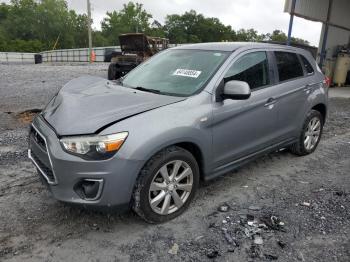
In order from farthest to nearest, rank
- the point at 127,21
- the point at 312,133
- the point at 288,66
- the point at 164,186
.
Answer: the point at 127,21 → the point at 312,133 → the point at 288,66 → the point at 164,186

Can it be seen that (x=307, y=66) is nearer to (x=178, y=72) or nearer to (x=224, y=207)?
(x=178, y=72)

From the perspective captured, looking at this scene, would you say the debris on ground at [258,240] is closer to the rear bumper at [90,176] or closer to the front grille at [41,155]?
the rear bumper at [90,176]

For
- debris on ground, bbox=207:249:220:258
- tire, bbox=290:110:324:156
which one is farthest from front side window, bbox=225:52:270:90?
debris on ground, bbox=207:249:220:258

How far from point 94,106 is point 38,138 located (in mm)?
629

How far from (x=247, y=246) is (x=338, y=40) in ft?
58.4

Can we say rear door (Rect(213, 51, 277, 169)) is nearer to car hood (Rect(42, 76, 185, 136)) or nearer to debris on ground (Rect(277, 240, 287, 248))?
car hood (Rect(42, 76, 185, 136))

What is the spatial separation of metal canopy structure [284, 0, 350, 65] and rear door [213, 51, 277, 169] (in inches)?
390

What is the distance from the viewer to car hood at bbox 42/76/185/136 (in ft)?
10.2

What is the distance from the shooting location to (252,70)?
428 cm

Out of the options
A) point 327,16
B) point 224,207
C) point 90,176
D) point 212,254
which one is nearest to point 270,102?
point 224,207

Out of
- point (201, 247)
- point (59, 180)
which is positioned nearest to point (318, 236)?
point (201, 247)

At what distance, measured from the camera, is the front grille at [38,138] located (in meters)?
3.31

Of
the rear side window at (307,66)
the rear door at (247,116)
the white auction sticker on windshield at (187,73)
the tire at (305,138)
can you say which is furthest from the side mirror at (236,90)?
the rear side window at (307,66)

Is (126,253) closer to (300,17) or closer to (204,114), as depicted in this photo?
(204,114)
